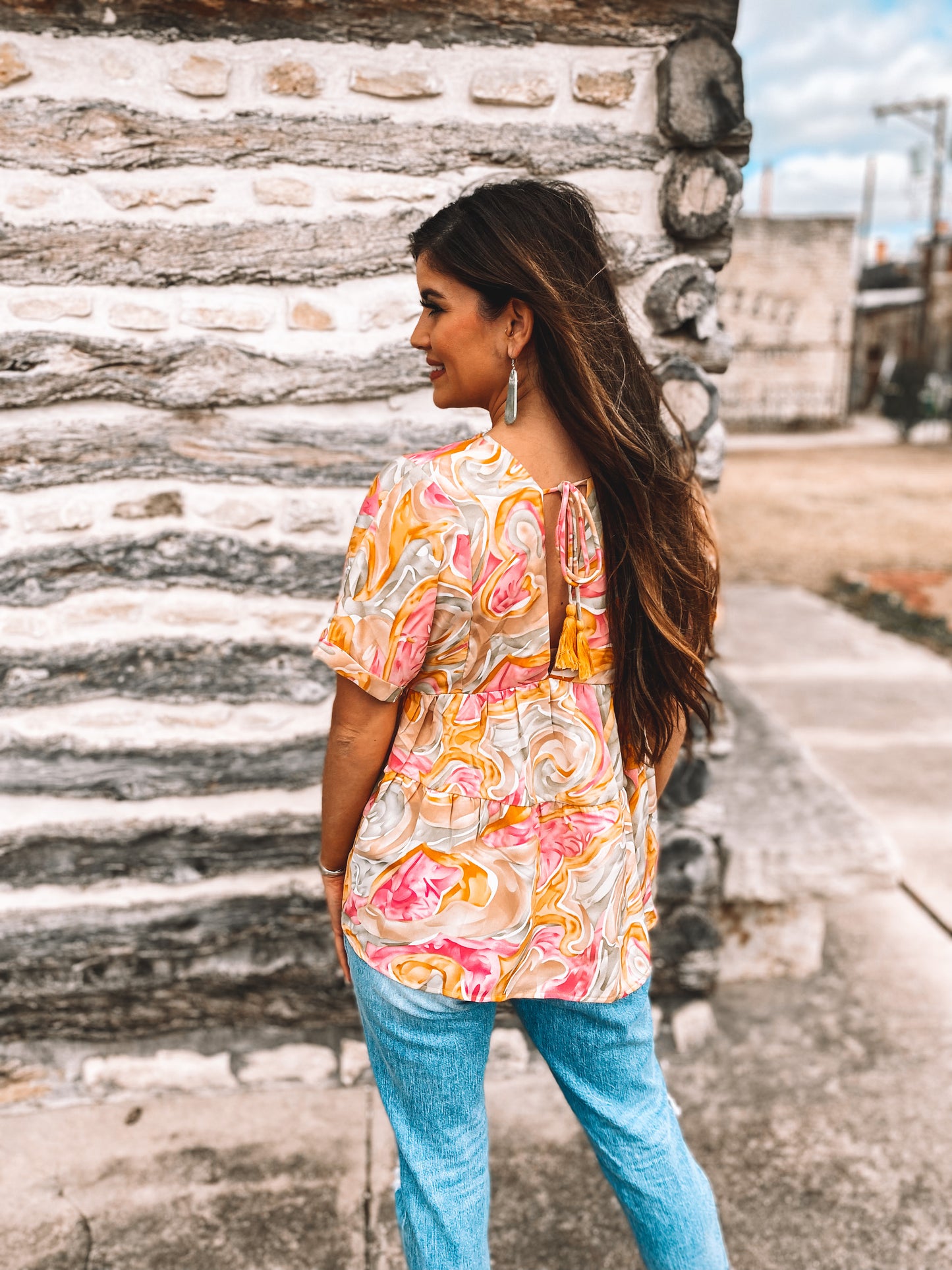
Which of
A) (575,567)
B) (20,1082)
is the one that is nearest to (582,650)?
(575,567)

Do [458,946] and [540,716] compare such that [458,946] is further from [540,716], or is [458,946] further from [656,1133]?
[656,1133]

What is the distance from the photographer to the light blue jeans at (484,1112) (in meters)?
1.32

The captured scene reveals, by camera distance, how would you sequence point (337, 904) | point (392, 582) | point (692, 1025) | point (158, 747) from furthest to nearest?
1. point (692, 1025)
2. point (158, 747)
3. point (337, 904)
4. point (392, 582)

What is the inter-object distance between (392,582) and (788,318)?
24414 millimetres

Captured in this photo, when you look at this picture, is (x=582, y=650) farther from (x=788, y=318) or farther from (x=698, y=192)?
(x=788, y=318)

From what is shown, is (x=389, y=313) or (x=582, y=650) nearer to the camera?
(x=582, y=650)

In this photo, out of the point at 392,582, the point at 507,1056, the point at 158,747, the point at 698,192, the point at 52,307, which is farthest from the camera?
the point at 507,1056

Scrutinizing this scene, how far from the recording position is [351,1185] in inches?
85.4

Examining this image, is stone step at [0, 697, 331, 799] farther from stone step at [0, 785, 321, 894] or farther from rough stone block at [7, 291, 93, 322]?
rough stone block at [7, 291, 93, 322]

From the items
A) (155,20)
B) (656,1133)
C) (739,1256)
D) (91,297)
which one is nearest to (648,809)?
(656,1133)

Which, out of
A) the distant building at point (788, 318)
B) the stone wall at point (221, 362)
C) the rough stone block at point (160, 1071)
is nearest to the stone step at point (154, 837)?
the stone wall at point (221, 362)

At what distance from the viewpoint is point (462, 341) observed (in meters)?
1.26

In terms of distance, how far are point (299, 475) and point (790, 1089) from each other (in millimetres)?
1946

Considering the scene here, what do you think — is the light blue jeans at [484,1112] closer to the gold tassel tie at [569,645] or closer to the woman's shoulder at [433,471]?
the gold tassel tie at [569,645]
